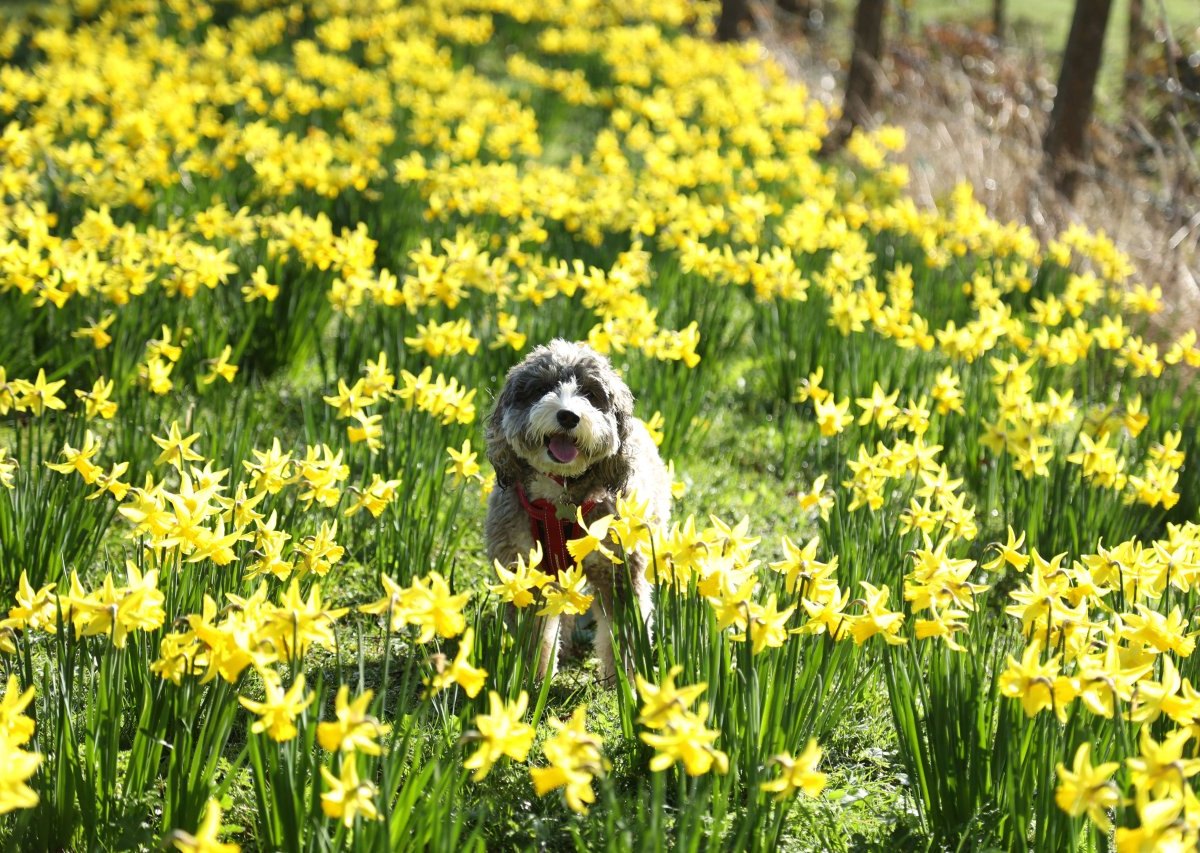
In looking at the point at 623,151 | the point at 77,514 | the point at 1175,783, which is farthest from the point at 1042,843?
the point at 623,151

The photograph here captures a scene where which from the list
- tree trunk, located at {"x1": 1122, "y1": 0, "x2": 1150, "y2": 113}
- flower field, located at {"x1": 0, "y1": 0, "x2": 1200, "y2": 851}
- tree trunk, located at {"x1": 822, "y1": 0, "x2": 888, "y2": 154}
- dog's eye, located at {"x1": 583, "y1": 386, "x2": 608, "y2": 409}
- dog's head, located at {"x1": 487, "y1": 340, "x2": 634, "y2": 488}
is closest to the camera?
flower field, located at {"x1": 0, "y1": 0, "x2": 1200, "y2": 851}

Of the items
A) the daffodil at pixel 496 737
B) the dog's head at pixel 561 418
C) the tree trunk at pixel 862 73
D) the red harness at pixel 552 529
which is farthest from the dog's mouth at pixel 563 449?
the tree trunk at pixel 862 73

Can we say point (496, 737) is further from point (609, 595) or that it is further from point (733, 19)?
point (733, 19)

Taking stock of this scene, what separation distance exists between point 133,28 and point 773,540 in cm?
1114

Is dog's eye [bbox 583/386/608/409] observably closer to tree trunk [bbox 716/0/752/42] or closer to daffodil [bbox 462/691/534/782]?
daffodil [bbox 462/691/534/782]

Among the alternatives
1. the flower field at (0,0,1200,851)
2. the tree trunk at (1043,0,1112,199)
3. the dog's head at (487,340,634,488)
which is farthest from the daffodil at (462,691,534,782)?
the tree trunk at (1043,0,1112,199)

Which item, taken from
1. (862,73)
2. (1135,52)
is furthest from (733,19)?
(1135,52)

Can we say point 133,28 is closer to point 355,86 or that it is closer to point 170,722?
point 355,86

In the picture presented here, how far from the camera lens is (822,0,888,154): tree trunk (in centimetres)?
1139

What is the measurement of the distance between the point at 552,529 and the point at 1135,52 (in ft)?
35.3

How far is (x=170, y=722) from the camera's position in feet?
7.81

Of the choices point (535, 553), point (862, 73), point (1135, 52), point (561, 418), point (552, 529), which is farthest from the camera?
point (862, 73)

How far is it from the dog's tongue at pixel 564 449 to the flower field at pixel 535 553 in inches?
13.6

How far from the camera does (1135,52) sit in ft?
36.6
